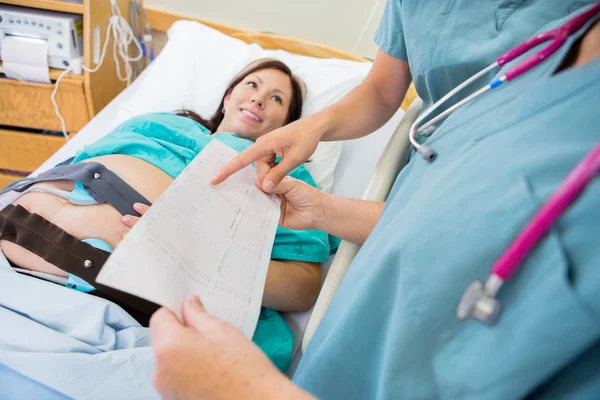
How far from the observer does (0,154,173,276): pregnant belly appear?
932 millimetres

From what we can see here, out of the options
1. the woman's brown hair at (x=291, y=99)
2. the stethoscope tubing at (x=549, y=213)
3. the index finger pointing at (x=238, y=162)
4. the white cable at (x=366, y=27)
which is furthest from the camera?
the white cable at (x=366, y=27)

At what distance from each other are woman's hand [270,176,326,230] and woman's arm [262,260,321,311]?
0.14 m

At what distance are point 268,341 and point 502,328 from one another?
26.2 inches

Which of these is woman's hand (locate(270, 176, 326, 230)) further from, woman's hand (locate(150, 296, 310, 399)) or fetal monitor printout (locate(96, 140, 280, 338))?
woman's hand (locate(150, 296, 310, 399))

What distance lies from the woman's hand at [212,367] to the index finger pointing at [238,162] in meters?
0.35

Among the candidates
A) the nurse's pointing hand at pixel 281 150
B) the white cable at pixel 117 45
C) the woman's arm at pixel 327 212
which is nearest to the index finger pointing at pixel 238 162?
the nurse's pointing hand at pixel 281 150

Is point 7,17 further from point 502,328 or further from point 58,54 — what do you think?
point 502,328

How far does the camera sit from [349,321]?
1.71 ft

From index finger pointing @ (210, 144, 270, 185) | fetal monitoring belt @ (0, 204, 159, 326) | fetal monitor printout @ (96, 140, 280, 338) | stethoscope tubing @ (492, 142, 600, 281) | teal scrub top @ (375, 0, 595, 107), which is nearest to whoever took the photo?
stethoscope tubing @ (492, 142, 600, 281)

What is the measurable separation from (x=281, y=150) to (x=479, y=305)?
0.54 m

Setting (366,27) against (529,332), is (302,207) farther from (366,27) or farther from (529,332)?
(366,27)

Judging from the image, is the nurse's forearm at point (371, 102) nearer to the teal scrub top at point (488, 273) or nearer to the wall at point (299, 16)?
the teal scrub top at point (488, 273)

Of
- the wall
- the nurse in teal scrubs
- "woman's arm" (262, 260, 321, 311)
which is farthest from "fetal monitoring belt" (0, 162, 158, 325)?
the wall

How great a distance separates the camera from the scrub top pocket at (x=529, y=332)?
1.14 feet
